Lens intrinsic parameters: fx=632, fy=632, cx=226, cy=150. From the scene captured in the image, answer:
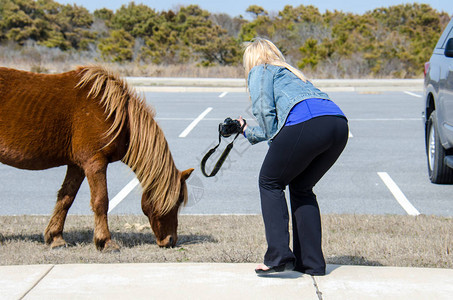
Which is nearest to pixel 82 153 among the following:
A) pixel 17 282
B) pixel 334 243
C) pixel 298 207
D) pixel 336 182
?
pixel 17 282

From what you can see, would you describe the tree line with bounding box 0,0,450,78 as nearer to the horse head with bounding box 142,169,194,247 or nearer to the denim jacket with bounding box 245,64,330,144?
the horse head with bounding box 142,169,194,247

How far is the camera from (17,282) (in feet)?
14.6

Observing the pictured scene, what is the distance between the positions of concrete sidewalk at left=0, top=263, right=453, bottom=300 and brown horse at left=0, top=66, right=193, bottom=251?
2.65ft

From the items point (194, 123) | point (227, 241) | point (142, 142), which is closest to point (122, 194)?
point (227, 241)

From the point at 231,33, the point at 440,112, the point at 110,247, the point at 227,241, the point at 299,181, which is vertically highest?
the point at 299,181

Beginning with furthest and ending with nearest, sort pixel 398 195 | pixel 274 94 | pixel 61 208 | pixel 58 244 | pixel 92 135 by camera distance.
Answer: pixel 398 195 → pixel 61 208 → pixel 58 244 → pixel 92 135 → pixel 274 94

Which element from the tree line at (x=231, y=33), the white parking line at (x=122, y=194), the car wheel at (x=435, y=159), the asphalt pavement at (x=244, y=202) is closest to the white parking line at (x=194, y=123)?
the asphalt pavement at (x=244, y=202)

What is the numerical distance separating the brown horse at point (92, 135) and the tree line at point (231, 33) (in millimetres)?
24353

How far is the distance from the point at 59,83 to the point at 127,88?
1.97 feet

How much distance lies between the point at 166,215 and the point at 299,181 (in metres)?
1.55

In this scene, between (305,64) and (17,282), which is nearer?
(17,282)

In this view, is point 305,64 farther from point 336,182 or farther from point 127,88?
point 127,88

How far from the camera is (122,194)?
8.38 metres

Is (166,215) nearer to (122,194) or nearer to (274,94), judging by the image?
(274,94)
